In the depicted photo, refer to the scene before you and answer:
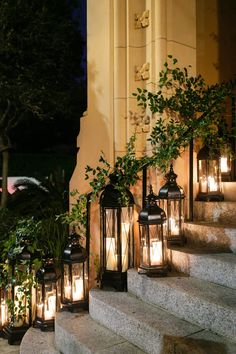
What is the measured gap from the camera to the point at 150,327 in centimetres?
244

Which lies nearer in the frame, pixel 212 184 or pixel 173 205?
pixel 173 205

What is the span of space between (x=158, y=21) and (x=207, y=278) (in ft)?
8.01

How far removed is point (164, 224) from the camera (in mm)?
3240

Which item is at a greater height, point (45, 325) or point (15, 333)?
point (45, 325)

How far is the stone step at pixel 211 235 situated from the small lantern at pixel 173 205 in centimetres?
9

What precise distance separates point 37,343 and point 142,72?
271 cm

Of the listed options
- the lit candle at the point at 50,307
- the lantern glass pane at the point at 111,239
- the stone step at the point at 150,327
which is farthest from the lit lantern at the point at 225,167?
the lit candle at the point at 50,307

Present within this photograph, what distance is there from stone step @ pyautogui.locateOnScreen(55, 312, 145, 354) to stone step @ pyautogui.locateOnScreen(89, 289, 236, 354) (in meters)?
0.05

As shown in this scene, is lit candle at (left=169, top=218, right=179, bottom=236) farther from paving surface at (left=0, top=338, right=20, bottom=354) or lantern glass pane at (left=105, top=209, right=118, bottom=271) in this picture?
paving surface at (left=0, top=338, right=20, bottom=354)

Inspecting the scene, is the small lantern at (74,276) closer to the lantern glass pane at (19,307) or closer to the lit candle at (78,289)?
the lit candle at (78,289)

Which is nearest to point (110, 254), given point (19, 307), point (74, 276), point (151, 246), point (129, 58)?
point (74, 276)

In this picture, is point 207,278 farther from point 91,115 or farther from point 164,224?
point 91,115

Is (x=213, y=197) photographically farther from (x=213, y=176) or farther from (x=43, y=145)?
(x=43, y=145)

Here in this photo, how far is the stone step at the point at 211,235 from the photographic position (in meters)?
3.07
